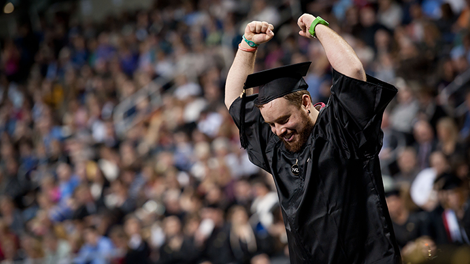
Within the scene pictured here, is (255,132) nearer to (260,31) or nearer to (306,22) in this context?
(260,31)

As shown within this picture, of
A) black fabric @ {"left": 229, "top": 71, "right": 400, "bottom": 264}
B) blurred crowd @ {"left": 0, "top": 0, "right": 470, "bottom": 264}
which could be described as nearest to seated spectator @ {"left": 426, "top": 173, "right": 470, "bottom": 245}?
blurred crowd @ {"left": 0, "top": 0, "right": 470, "bottom": 264}

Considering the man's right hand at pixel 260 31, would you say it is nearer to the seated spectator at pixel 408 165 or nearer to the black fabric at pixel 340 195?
the black fabric at pixel 340 195

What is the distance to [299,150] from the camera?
250cm

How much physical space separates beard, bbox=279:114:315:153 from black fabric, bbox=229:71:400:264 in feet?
0.08

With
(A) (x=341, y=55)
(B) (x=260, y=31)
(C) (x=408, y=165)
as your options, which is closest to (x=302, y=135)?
(A) (x=341, y=55)

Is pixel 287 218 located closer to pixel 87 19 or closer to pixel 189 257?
pixel 189 257

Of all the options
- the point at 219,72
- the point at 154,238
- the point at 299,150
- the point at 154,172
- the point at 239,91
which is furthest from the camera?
the point at 219,72

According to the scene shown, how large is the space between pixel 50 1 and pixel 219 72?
7000 millimetres

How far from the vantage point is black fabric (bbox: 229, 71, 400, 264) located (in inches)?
89.4

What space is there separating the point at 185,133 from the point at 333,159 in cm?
629

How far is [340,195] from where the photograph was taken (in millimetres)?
2342

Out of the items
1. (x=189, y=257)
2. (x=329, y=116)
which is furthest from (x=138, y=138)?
(x=329, y=116)

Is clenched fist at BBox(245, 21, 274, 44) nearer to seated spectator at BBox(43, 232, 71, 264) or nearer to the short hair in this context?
the short hair

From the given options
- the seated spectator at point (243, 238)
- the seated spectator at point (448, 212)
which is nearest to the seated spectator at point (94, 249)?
the seated spectator at point (243, 238)
